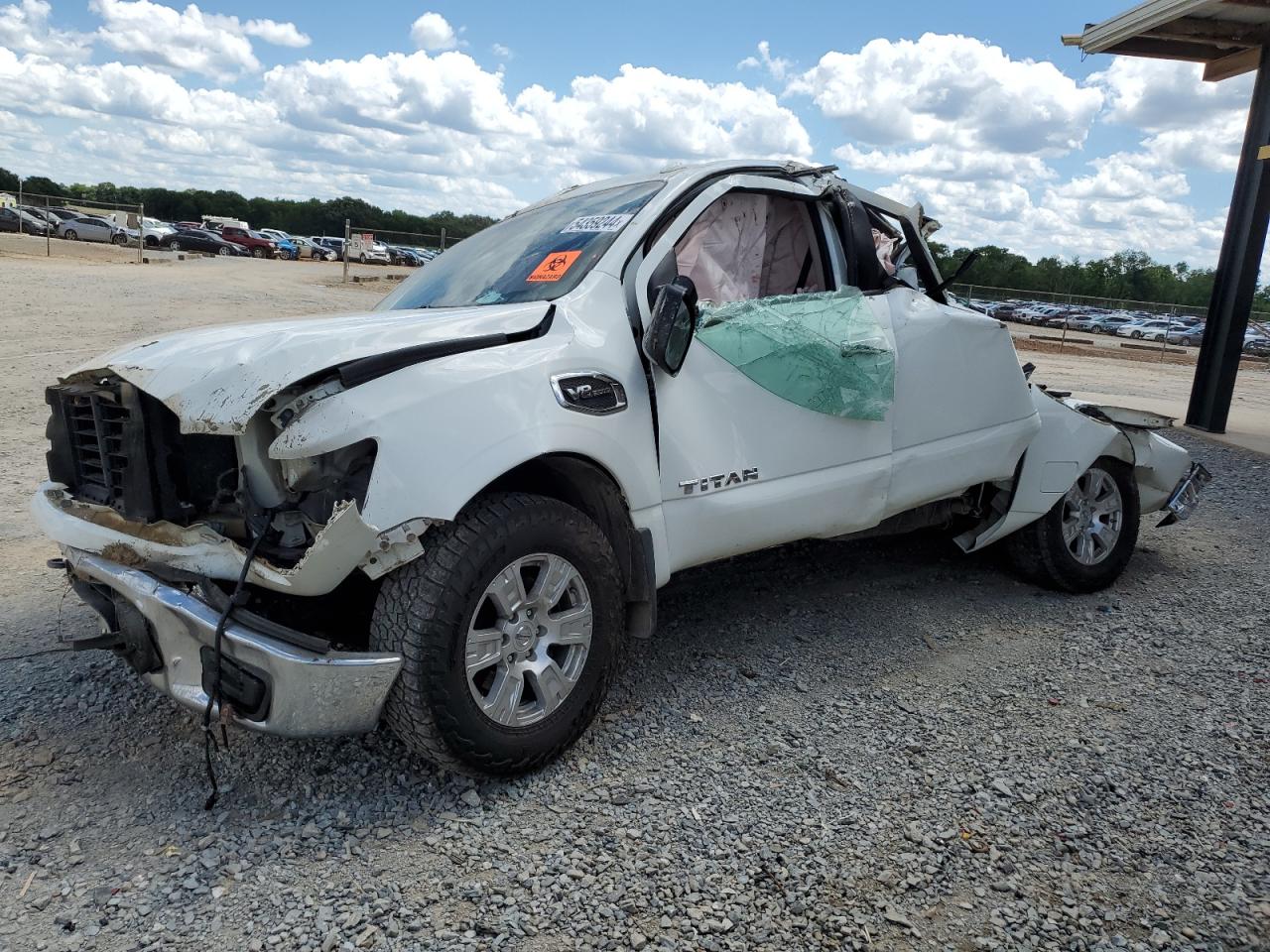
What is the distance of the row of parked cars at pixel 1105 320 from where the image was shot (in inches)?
1578

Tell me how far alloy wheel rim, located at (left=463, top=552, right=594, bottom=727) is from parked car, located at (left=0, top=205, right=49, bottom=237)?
42.7 m

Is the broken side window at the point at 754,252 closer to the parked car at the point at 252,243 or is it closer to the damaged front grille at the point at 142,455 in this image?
the damaged front grille at the point at 142,455

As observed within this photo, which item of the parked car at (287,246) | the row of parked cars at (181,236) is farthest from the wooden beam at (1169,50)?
the parked car at (287,246)

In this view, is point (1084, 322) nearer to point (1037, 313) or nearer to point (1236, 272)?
point (1037, 313)

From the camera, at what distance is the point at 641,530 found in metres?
3.38

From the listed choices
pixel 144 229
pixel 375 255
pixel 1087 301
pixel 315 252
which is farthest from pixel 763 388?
pixel 315 252

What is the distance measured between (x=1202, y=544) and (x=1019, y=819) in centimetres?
433

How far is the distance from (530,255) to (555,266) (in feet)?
Result: 0.90

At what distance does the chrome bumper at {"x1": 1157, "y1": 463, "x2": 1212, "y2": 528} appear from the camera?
5.81 m

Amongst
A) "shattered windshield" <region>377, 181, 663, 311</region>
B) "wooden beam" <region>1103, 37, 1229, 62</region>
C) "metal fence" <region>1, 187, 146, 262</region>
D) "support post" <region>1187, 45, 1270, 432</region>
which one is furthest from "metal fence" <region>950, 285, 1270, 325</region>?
"shattered windshield" <region>377, 181, 663, 311</region>

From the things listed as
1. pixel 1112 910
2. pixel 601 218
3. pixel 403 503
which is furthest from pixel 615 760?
pixel 601 218

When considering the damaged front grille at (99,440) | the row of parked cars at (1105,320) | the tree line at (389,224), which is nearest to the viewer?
the damaged front grille at (99,440)

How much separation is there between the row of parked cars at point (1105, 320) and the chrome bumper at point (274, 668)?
39105 millimetres

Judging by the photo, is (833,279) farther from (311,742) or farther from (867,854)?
(311,742)
